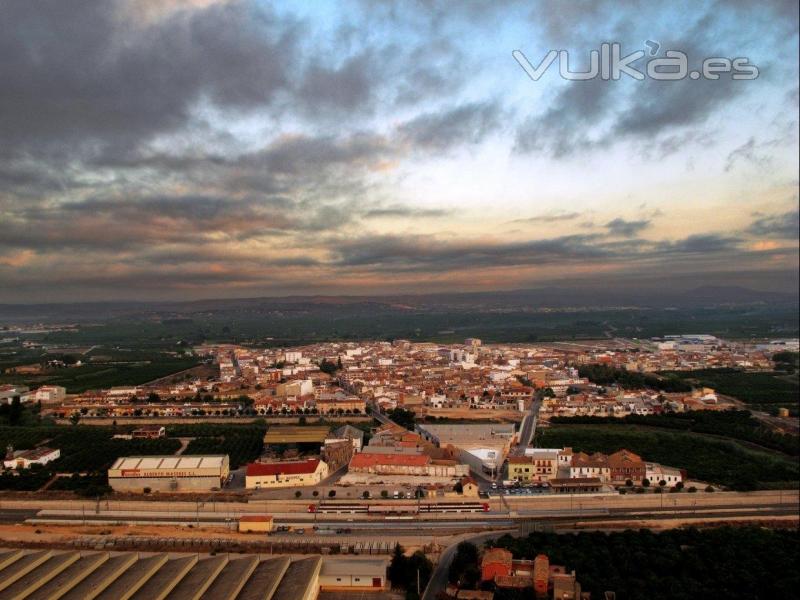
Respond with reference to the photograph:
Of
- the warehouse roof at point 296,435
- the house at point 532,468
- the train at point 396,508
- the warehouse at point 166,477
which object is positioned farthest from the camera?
the warehouse roof at point 296,435

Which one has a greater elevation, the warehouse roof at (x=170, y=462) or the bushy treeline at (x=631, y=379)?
the warehouse roof at (x=170, y=462)

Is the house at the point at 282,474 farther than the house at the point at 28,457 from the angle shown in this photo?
No

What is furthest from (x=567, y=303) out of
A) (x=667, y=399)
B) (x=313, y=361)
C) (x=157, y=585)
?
(x=157, y=585)

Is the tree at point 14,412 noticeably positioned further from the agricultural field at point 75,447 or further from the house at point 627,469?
the house at point 627,469

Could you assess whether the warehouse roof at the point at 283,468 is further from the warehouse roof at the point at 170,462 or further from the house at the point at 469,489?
the house at the point at 469,489

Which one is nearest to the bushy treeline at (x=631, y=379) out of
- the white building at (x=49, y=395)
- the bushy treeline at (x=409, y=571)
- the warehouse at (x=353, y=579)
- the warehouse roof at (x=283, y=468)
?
the warehouse roof at (x=283, y=468)

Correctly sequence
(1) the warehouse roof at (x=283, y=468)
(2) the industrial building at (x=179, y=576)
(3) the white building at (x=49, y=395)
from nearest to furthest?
(2) the industrial building at (x=179, y=576) < (1) the warehouse roof at (x=283, y=468) < (3) the white building at (x=49, y=395)

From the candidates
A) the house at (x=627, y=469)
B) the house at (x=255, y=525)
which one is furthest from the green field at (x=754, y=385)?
the house at (x=255, y=525)
